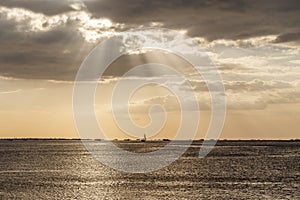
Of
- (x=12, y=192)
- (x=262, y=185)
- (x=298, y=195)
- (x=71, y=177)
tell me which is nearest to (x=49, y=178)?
(x=71, y=177)

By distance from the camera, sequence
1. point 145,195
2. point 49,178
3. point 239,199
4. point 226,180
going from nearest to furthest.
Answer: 1. point 239,199
2. point 145,195
3. point 226,180
4. point 49,178

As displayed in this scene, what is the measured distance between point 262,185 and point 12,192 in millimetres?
46992

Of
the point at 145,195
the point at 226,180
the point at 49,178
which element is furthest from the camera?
the point at 49,178

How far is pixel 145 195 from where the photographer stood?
9356cm

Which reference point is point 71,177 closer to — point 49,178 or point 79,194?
point 49,178

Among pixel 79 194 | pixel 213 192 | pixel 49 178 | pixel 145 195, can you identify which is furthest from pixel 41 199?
pixel 49 178

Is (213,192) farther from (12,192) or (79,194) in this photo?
(12,192)

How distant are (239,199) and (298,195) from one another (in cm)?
1111

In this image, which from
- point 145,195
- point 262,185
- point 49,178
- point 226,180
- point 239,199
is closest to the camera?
point 239,199

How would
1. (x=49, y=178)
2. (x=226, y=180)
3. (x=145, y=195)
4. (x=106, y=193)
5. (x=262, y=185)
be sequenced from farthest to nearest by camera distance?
(x=49, y=178)
(x=226, y=180)
(x=262, y=185)
(x=106, y=193)
(x=145, y=195)

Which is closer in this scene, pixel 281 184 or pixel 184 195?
pixel 184 195

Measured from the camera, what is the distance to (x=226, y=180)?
397 feet

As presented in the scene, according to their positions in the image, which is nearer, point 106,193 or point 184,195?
point 184,195

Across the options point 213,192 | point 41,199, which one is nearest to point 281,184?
point 213,192
